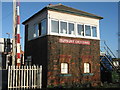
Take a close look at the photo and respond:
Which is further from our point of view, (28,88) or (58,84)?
(58,84)

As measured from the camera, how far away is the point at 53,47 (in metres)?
12.5

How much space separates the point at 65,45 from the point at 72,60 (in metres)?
1.36

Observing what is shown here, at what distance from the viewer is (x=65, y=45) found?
42.9ft

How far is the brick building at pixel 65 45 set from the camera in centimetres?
1240

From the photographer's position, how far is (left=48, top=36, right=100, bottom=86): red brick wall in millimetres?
12281

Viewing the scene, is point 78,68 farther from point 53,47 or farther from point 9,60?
point 9,60

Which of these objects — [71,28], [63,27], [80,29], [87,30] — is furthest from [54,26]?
[87,30]

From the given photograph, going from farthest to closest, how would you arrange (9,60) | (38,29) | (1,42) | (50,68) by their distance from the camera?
(9,60) → (1,42) → (38,29) → (50,68)

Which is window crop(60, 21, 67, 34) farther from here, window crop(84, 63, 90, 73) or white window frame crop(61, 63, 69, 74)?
window crop(84, 63, 90, 73)

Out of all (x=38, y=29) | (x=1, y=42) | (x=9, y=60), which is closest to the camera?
(x=38, y=29)

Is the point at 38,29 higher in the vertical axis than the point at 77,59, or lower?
higher

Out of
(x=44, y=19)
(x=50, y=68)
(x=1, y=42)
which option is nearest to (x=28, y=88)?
(x=50, y=68)

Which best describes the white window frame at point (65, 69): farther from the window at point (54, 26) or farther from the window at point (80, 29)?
the window at point (80, 29)

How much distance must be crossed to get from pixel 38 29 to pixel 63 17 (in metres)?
2.48
